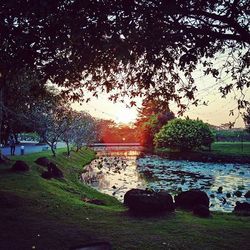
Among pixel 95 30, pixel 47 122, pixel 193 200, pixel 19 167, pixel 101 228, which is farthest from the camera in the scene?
pixel 47 122

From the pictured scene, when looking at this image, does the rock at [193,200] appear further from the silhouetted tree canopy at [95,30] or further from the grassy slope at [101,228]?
the silhouetted tree canopy at [95,30]

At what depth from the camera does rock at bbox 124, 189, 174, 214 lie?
13898 mm

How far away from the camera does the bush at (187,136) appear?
6781 centimetres

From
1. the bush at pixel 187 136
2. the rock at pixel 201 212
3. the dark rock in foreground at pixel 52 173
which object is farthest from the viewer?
the bush at pixel 187 136

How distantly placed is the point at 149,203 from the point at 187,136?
54804 mm

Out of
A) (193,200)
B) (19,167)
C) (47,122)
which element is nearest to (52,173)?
(19,167)

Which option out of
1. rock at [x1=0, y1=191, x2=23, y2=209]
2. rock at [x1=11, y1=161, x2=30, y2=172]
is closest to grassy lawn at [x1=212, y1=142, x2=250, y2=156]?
rock at [x1=11, y1=161, x2=30, y2=172]

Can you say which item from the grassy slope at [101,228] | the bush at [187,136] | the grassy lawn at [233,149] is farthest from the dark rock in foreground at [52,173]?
the bush at [187,136]

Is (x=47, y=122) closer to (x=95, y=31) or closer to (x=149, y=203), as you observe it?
(x=149, y=203)

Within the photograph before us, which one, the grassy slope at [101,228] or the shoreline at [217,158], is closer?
the grassy slope at [101,228]

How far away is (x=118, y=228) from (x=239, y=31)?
757 centimetres

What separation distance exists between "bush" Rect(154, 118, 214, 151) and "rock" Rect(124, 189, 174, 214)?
5399 centimetres

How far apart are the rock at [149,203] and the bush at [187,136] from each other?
54.0m

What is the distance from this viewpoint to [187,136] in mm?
67438
